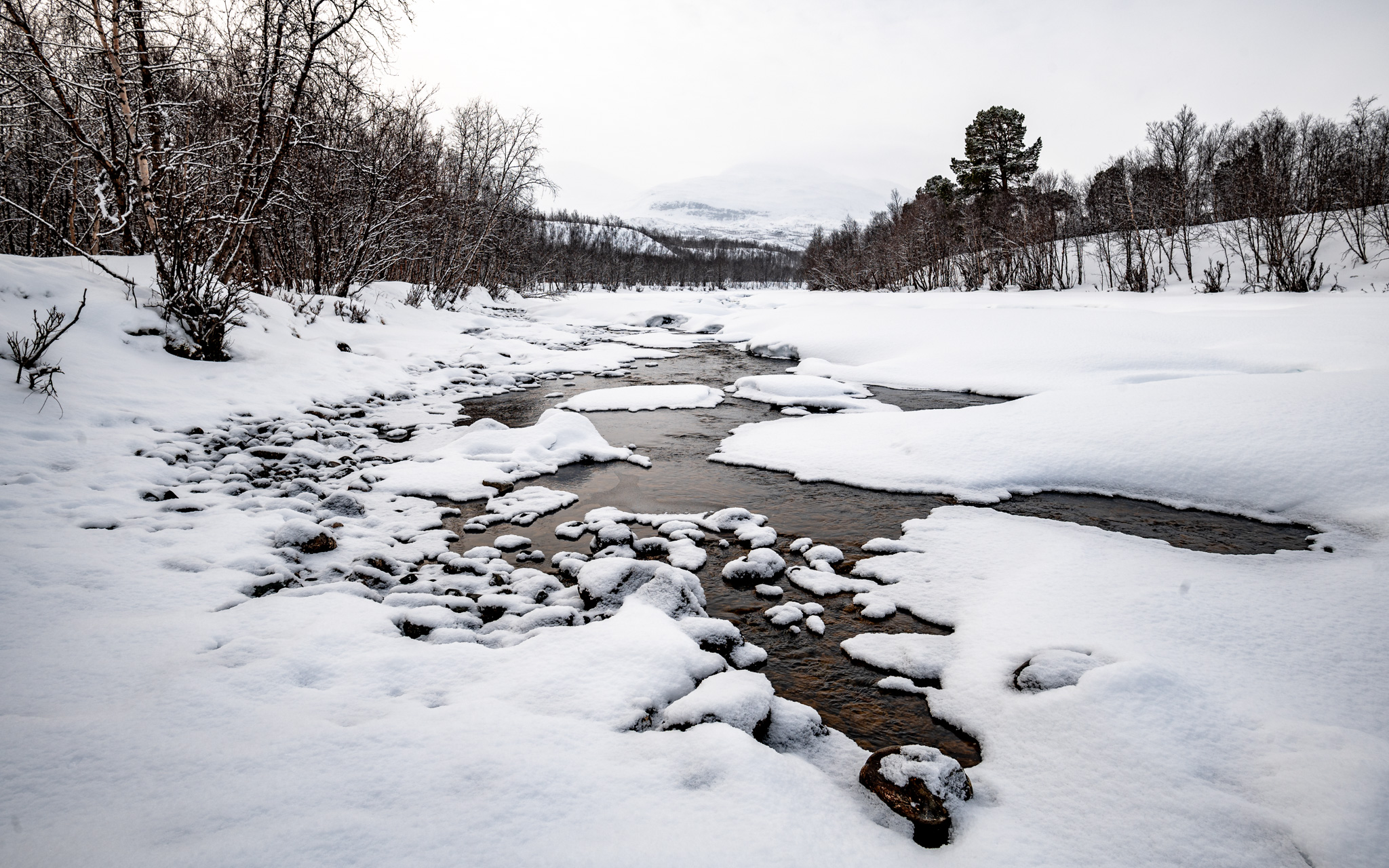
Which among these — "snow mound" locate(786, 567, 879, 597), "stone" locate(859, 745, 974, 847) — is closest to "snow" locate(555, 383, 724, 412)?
"snow mound" locate(786, 567, 879, 597)

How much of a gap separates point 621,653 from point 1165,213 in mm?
34465

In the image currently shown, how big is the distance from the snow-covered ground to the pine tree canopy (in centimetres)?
3280

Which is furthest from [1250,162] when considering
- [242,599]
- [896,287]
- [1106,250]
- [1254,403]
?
[242,599]

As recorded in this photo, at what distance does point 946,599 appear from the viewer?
10.6ft

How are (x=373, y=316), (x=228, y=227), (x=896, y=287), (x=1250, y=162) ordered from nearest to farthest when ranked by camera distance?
(x=228, y=227) → (x=373, y=316) → (x=1250, y=162) → (x=896, y=287)

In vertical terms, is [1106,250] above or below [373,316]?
above

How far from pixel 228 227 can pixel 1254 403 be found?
38.2 feet

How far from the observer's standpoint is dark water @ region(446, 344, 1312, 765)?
2.47 meters

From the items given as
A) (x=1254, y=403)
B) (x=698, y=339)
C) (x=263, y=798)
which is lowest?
(x=263, y=798)

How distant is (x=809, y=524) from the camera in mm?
4406

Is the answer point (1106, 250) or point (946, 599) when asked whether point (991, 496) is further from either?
point (1106, 250)

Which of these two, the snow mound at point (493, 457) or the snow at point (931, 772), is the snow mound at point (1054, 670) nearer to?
the snow at point (931, 772)

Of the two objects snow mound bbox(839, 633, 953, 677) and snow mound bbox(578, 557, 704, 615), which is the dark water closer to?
snow mound bbox(839, 633, 953, 677)

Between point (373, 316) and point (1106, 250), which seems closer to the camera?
point (373, 316)
